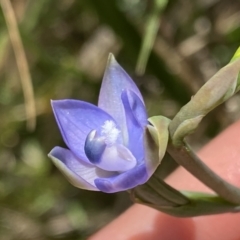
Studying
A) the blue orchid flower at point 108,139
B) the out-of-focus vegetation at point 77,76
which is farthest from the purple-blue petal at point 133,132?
the out-of-focus vegetation at point 77,76

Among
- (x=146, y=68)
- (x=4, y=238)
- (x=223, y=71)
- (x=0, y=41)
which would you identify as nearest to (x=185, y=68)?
(x=146, y=68)

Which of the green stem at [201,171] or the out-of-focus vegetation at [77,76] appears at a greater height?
the out-of-focus vegetation at [77,76]

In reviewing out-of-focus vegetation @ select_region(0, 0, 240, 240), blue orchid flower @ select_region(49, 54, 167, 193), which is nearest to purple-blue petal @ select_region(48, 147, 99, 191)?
blue orchid flower @ select_region(49, 54, 167, 193)

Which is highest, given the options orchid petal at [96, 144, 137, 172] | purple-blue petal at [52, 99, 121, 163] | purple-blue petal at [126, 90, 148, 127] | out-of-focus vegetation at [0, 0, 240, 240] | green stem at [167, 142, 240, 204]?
out-of-focus vegetation at [0, 0, 240, 240]

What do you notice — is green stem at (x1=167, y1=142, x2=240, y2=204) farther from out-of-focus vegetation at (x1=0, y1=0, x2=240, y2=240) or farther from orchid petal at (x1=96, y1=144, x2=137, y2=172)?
out-of-focus vegetation at (x1=0, y1=0, x2=240, y2=240)

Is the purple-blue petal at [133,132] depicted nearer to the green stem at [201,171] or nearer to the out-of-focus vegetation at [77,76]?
the green stem at [201,171]

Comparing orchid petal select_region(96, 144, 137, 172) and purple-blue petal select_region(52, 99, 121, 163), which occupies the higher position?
purple-blue petal select_region(52, 99, 121, 163)

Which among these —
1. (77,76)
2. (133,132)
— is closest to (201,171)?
(133,132)

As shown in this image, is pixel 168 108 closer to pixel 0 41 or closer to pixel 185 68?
pixel 185 68
